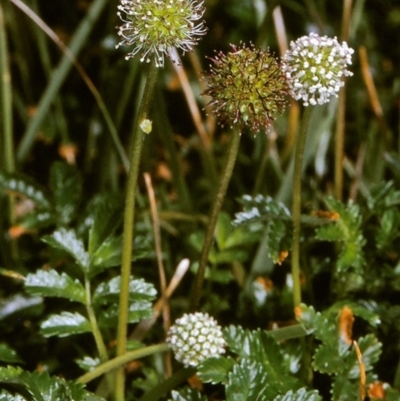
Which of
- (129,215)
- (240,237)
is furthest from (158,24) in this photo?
(240,237)

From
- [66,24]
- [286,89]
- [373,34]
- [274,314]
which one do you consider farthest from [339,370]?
[66,24]

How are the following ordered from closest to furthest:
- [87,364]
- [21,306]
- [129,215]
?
[129,215] → [87,364] → [21,306]

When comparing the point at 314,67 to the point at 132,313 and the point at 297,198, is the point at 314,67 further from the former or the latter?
the point at 132,313

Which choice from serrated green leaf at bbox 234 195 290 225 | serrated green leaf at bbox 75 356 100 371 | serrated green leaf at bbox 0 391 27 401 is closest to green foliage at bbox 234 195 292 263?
serrated green leaf at bbox 234 195 290 225

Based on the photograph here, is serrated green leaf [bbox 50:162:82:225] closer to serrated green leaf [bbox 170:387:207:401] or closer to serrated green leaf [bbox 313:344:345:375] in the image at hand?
serrated green leaf [bbox 170:387:207:401]

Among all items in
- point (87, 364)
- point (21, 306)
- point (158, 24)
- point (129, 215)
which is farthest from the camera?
point (21, 306)

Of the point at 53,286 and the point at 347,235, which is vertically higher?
the point at 347,235

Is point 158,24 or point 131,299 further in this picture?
point 131,299

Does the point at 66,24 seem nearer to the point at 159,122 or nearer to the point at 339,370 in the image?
the point at 159,122
